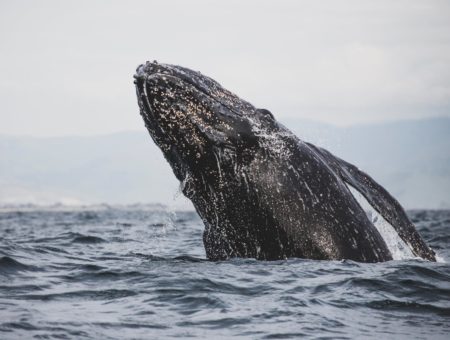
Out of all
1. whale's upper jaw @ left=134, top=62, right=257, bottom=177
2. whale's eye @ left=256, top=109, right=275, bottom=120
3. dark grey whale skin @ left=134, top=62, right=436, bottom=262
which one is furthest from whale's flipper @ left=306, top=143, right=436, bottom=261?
whale's upper jaw @ left=134, top=62, right=257, bottom=177

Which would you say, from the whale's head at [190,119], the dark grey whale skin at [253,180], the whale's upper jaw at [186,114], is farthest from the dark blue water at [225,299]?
the whale's upper jaw at [186,114]

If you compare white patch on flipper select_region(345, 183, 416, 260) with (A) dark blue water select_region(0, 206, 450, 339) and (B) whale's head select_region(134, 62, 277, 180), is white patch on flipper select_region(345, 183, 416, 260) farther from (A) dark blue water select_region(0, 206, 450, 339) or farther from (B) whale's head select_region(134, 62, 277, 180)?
(B) whale's head select_region(134, 62, 277, 180)

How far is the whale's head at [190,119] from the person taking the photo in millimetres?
8680

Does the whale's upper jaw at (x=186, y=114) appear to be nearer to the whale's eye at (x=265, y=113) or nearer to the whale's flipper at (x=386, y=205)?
the whale's eye at (x=265, y=113)

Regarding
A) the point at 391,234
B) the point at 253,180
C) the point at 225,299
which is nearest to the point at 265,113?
the point at 253,180

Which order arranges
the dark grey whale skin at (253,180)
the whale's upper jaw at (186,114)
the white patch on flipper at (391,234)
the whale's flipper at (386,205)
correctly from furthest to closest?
1. the white patch on flipper at (391,234)
2. the whale's flipper at (386,205)
3. the dark grey whale skin at (253,180)
4. the whale's upper jaw at (186,114)

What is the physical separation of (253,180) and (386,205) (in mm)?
1669

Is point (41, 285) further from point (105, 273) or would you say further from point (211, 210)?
point (211, 210)

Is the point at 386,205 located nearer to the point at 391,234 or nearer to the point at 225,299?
the point at 391,234

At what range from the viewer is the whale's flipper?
9.09 meters

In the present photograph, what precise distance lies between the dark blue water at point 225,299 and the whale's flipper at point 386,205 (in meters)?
0.30

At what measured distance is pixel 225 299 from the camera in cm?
810

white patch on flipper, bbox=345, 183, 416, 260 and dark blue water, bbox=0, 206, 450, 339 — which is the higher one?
white patch on flipper, bbox=345, 183, 416, 260

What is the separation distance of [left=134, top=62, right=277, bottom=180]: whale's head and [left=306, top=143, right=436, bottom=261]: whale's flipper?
1271 mm
